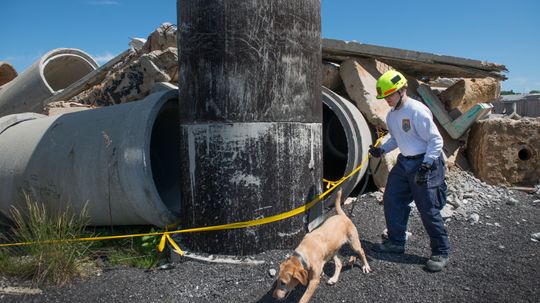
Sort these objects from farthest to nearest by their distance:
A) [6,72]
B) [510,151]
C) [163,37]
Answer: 1. [6,72]
2. [163,37]
3. [510,151]

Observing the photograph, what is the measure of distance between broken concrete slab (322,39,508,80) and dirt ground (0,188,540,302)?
3.16 meters

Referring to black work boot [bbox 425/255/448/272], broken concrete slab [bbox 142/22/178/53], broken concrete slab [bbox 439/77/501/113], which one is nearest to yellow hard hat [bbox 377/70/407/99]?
black work boot [bbox 425/255/448/272]

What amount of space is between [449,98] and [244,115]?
4.52 metres

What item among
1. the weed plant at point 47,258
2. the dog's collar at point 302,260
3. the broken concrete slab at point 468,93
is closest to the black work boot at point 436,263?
the dog's collar at point 302,260

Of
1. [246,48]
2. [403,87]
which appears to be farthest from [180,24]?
[403,87]

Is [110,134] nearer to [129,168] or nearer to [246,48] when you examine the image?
[129,168]

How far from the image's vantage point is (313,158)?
4047mm

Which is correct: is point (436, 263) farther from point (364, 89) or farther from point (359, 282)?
point (364, 89)

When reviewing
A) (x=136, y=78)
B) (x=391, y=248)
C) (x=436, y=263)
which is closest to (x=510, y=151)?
(x=391, y=248)

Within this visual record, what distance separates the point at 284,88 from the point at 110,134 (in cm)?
199

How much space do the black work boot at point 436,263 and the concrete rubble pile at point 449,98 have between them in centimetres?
223

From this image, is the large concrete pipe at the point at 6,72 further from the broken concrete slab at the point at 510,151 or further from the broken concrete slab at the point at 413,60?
the broken concrete slab at the point at 510,151

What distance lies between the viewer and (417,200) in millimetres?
→ 3902

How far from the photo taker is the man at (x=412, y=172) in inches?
149
